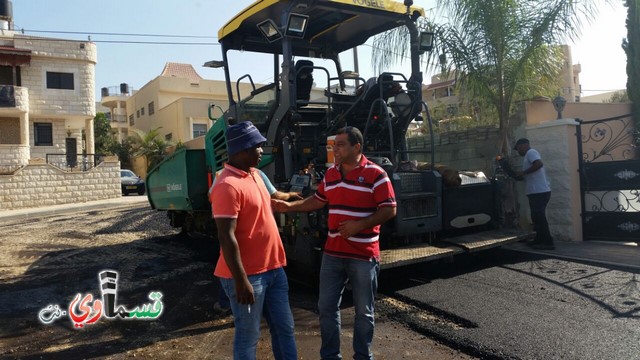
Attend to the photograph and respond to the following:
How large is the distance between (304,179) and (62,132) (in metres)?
25.7

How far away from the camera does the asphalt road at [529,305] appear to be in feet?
12.3

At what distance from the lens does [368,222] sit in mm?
3266

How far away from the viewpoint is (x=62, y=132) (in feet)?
88.5

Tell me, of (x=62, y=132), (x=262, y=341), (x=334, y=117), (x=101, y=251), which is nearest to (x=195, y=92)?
(x=62, y=132)

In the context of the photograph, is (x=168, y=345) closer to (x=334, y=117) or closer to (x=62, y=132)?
(x=334, y=117)

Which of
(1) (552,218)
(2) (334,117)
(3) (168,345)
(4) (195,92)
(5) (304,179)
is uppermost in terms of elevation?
(4) (195,92)

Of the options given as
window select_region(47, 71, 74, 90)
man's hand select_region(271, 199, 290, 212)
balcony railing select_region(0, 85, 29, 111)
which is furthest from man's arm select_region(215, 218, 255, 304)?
window select_region(47, 71, 74, 90)

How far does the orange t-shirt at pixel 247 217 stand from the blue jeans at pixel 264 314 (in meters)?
0.07

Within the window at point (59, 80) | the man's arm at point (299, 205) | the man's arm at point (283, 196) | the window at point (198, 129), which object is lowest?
the man's arm at point (299, 205)

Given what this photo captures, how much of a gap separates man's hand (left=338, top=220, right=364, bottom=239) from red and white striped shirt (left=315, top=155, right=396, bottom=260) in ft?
0.25

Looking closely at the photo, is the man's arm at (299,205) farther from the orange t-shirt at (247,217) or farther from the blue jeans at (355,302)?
the orange t-shirt at (247,217)

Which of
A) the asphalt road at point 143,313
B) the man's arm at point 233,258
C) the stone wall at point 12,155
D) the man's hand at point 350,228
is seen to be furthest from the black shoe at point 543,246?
the stone wall at point 12,155

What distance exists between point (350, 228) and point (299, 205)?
2.05 ft

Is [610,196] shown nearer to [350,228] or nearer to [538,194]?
[538,194]
